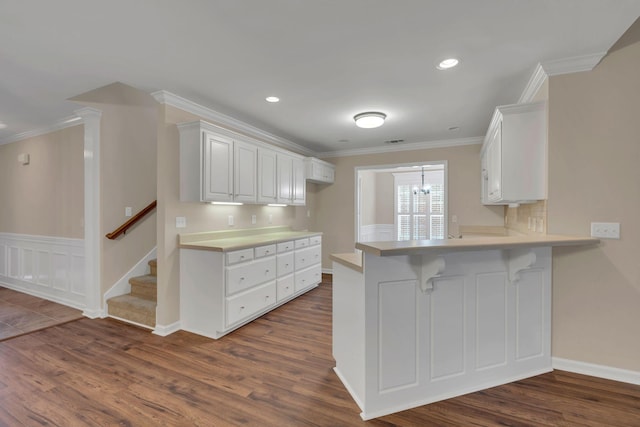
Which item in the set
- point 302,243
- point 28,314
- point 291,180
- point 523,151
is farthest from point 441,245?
point 28,314

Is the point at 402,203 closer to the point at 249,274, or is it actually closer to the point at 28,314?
the point at 249,274

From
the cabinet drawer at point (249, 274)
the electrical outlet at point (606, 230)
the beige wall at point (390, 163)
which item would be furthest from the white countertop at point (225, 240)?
the electrical outlet at point (606, 230)

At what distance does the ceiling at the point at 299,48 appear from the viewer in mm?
1770

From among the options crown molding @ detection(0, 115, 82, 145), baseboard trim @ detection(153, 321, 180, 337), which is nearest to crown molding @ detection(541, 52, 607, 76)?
baseboard trim @ detection(153, 321, 180, 337)

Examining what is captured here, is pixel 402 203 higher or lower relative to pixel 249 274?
higher

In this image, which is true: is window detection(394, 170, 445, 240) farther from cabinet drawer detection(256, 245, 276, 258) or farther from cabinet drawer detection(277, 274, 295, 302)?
cabinet drawer detection(256, 245, 276, 258)

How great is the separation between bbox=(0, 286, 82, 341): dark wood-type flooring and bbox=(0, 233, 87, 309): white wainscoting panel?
0.12 m

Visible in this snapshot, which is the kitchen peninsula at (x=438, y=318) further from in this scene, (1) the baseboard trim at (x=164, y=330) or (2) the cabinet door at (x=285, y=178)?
(2) the cabinet door at (x=285, y=178)

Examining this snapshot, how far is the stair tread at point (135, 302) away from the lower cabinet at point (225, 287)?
428mm

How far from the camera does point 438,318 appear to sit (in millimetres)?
2002

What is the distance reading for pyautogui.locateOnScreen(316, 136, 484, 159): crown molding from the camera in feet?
16.1

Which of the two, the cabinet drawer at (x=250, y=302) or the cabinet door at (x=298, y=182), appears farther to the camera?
the cabinet door at (x=298, y=182)

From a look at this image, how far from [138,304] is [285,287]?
1749 millimetres

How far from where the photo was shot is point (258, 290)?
11.4 ft
